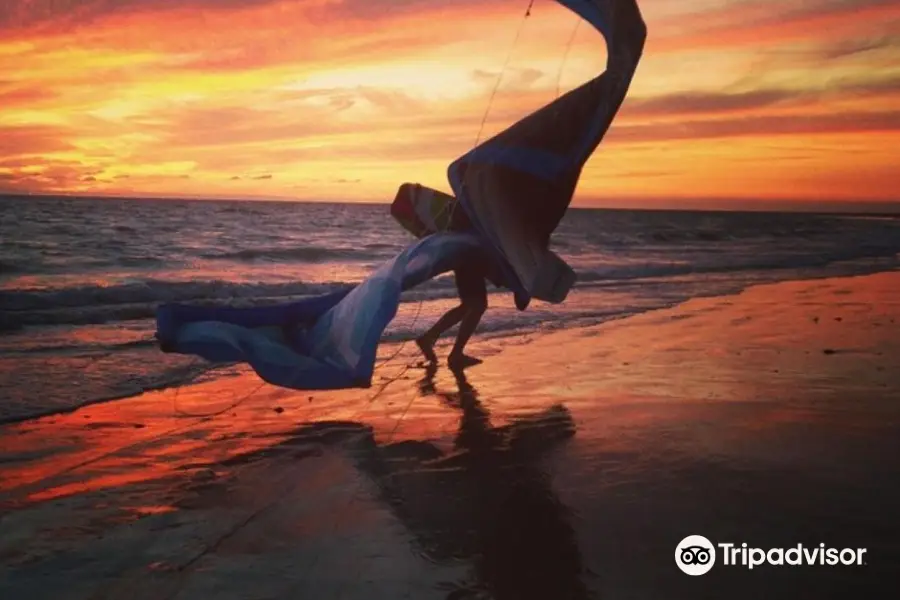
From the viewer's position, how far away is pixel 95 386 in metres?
8.23

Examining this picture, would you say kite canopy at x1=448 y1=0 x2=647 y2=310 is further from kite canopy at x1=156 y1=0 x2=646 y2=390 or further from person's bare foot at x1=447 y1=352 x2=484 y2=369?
person's bare foot at x1=447 y1=352 x2=484 y2=369

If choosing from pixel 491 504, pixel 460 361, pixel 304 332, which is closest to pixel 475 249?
pixel 304 332

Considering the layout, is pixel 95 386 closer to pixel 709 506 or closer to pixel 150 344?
pixel 150 344

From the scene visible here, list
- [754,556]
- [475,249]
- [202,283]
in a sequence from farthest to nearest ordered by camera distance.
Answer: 1. [202,283]
2. [475,249]
3. [754,556]

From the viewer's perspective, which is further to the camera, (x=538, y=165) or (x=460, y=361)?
(x=460, y=361)

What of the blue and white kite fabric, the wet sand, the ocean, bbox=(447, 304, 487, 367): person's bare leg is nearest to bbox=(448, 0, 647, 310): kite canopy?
the blue and white kite fabric

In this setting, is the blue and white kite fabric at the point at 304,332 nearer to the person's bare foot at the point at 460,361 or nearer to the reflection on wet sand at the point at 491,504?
the reflection on wet sand at the point at 491,504

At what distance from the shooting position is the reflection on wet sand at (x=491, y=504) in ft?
12.4

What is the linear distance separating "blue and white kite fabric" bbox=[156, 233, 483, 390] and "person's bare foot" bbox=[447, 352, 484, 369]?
6.88 feet

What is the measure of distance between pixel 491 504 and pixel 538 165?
3371 mm

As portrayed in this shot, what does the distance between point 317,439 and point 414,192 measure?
3.17 m

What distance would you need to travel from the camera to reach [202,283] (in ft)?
62.4

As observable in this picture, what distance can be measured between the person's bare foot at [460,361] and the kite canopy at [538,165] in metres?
2.02

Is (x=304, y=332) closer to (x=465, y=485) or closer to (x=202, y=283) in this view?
(x=465, y=485)
